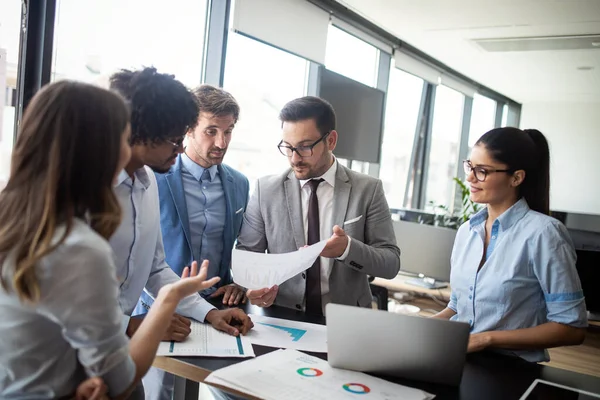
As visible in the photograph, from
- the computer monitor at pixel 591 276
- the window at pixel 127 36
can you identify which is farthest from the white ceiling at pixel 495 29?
the computer monitor at pixel 591 276

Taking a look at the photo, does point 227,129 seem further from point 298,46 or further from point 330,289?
point 298,46

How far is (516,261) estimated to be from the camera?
169cm

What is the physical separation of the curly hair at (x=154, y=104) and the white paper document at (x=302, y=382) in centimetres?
65

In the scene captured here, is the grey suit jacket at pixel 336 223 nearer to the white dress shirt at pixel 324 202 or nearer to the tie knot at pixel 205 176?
the white dress shirt at pixel 324 202

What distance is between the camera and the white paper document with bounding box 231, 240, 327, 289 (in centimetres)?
169

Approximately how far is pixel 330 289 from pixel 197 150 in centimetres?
81

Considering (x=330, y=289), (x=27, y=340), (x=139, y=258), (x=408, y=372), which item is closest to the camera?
(x=27, y=340)

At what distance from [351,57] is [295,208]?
12.6ft

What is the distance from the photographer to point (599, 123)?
31.5 feet

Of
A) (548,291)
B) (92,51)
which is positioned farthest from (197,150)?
(548,291)

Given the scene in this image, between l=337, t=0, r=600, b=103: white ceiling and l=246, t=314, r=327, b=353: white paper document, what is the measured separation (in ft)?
12.6

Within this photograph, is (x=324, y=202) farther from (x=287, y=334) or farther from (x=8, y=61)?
(x=8, y=61)

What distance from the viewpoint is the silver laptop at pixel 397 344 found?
1.29 m

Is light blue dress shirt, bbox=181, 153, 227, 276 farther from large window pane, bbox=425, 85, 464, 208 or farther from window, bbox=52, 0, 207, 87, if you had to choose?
large window pane, bbox=425, 85, 464, 208
